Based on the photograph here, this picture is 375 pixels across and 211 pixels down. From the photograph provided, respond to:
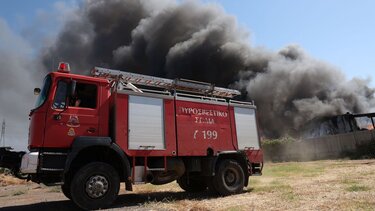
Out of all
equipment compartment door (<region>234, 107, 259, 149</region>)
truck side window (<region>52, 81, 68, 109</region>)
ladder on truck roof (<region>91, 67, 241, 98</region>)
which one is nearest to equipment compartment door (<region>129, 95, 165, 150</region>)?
ladder on truck roof (<region>91, 67, 241, 98</region>)

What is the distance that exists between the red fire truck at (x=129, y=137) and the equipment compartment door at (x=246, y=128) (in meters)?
0.03

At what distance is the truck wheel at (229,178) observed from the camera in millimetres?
9148

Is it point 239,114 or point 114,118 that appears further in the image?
point 239,114

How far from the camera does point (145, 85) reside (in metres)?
9.37

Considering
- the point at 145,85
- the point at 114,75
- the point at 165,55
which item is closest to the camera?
the point at 114,75

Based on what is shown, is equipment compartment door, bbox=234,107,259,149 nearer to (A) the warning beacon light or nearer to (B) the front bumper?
(A) the warning beacon light

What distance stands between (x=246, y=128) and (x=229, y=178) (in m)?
1.66

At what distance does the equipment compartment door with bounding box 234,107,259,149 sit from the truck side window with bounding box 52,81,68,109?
191 inches

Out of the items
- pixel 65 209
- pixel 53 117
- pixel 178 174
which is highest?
pixel 53 117

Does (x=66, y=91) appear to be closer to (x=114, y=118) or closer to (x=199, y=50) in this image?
(x=114, y=118)

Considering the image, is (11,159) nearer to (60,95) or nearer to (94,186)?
(60,95)

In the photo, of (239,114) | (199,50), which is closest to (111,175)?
(239,114)

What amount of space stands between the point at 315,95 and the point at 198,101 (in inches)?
1201

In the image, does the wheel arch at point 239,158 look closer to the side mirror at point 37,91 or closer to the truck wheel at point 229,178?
the truck wheel at point 229,178
